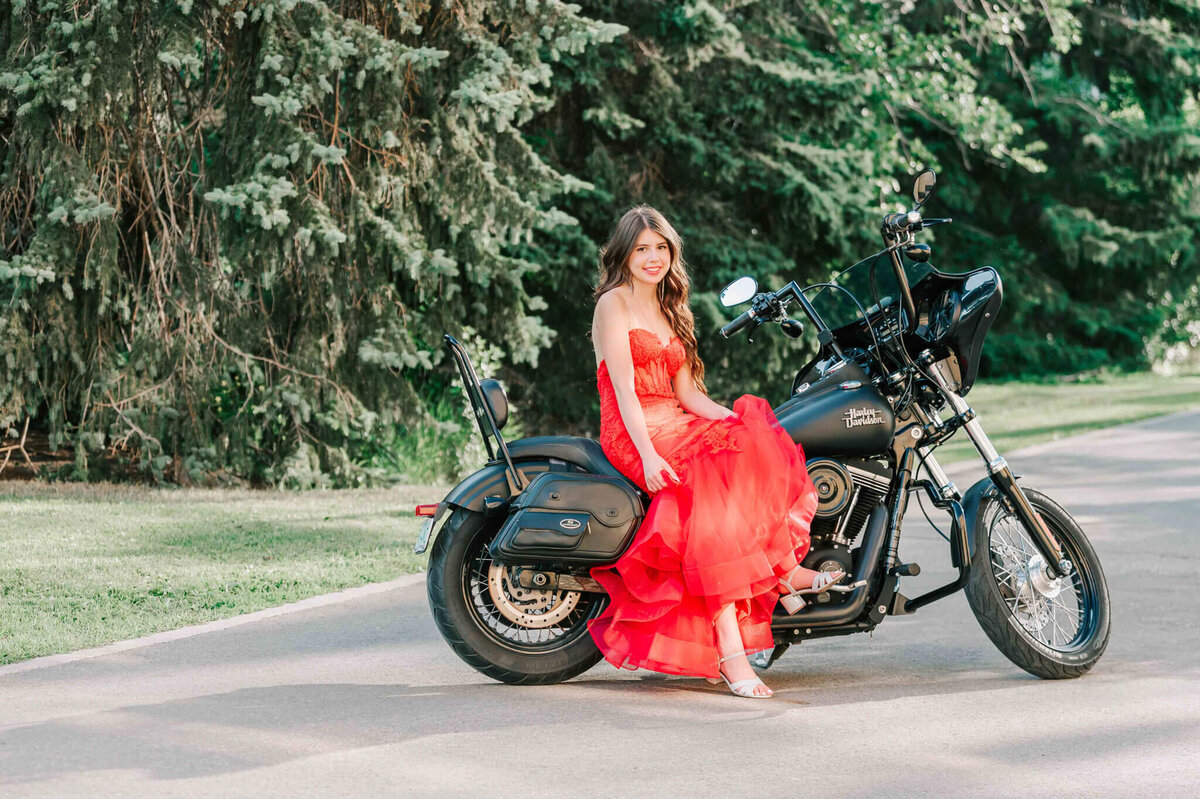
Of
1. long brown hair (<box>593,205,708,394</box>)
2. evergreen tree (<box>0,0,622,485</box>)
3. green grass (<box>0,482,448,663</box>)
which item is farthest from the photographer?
evergreen tree (<box>0,0,622,485</box>)

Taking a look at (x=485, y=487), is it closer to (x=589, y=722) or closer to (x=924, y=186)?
(x=589, y=722)

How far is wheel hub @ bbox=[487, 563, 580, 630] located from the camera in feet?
18.4

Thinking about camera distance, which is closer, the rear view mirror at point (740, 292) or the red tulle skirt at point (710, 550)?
the red tulle skirt at point (710, 550)

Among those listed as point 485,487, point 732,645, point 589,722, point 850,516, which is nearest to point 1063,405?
point 850,516

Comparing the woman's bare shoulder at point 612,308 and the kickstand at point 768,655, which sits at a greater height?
the woman's bare shoulder at point 612,308

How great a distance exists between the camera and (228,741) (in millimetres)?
4750

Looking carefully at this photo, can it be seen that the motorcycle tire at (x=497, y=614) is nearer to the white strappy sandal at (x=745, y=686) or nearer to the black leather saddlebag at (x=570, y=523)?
the black leather saddlebag at (x=570, y=523)

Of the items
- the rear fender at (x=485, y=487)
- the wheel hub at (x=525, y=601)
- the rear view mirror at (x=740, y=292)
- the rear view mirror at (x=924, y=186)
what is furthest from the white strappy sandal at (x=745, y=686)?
the rear view mirror at (x=924, y=186)

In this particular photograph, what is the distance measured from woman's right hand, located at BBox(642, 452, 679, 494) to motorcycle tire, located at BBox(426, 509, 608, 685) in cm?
52

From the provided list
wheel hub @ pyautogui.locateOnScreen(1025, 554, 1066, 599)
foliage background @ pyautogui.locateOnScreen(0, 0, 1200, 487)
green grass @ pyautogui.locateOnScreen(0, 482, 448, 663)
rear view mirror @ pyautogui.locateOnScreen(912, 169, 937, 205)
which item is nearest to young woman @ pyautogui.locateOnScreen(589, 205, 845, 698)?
wheel hub @ pyautogui.locateOnScreen(1025, 554, 1066, 599)

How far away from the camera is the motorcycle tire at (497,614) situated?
5539 mm

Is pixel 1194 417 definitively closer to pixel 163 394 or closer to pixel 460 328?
pixel 460 328

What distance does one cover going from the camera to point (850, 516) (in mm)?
5703

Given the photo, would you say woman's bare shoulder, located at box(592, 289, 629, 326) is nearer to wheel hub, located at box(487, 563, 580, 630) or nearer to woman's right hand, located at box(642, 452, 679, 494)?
woman's right hand, located at box(642, 452, 679, 494)
